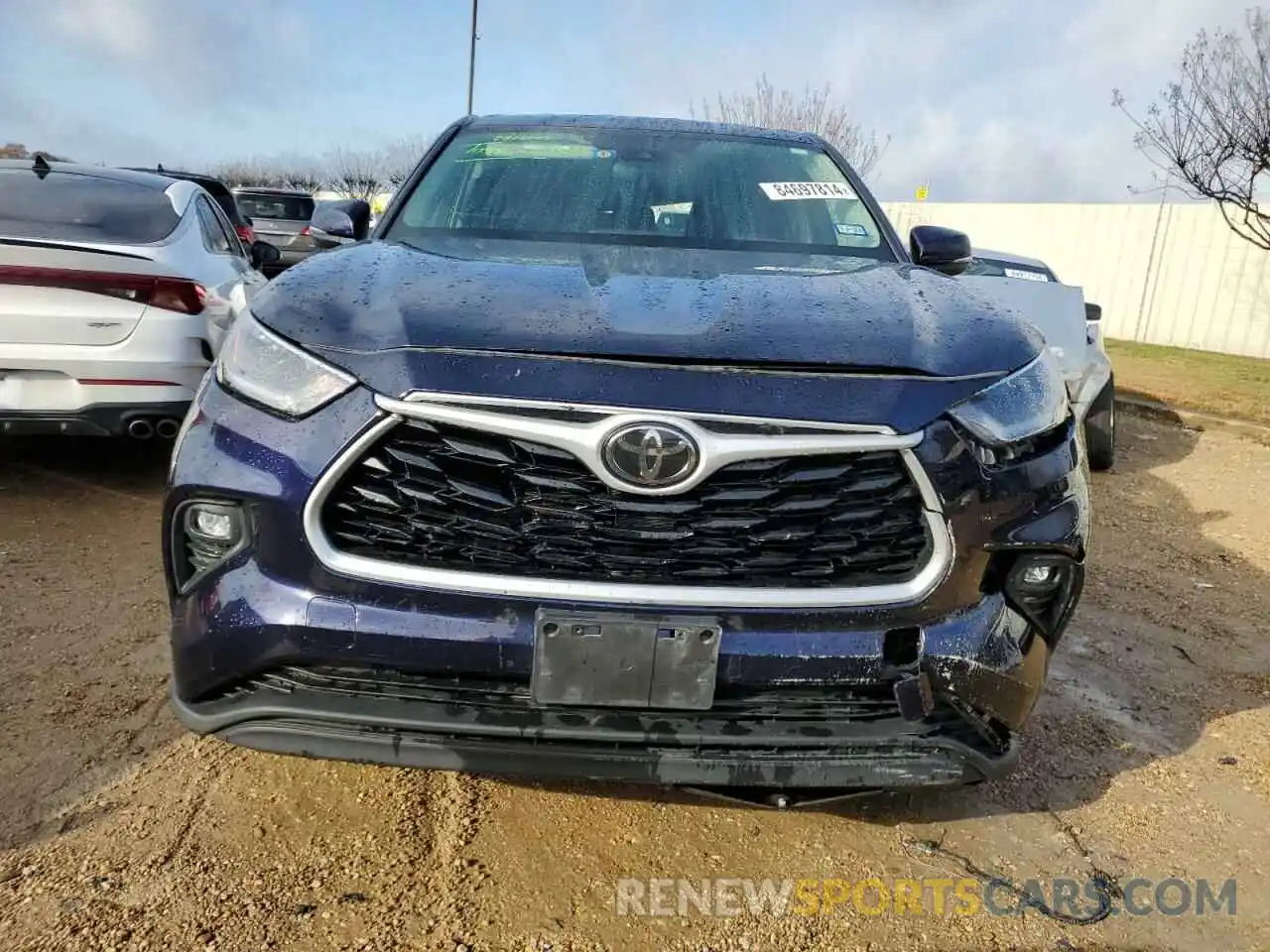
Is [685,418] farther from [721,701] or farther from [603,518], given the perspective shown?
[721,701]

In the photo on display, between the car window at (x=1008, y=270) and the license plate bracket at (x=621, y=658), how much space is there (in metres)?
5.52

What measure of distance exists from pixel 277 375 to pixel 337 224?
154 centimetres

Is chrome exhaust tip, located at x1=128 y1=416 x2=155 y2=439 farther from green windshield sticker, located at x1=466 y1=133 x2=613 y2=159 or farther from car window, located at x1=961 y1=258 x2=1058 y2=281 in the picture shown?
car window, located at x1=961 y1=258 x2=1058 y2=281

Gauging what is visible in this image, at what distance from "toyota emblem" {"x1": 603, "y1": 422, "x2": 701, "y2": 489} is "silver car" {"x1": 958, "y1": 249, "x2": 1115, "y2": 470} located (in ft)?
15.7

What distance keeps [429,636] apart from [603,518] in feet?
1.28

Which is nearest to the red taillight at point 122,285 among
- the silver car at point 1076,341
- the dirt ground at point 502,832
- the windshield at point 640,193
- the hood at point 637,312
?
the dirt ground at point 502,832

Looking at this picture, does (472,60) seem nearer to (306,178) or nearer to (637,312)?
(637,312)

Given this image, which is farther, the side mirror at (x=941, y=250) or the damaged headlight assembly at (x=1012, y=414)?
the side mirror at (x=941, y=250)

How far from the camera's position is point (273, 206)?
647 inches

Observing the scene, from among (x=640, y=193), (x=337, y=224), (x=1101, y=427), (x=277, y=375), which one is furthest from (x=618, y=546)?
(x=1101, y=427)

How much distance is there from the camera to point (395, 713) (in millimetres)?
1847

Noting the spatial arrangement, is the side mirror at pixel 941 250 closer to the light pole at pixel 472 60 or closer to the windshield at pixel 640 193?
the windshield at pixel 640 193

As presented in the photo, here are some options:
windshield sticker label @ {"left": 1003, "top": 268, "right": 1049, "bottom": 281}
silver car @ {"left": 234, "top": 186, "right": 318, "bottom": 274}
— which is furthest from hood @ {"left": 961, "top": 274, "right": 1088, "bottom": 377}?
silver car @ {"left": 234, "top": 186, "right": 318, "bottom": 274}

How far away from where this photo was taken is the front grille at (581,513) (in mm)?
1808
